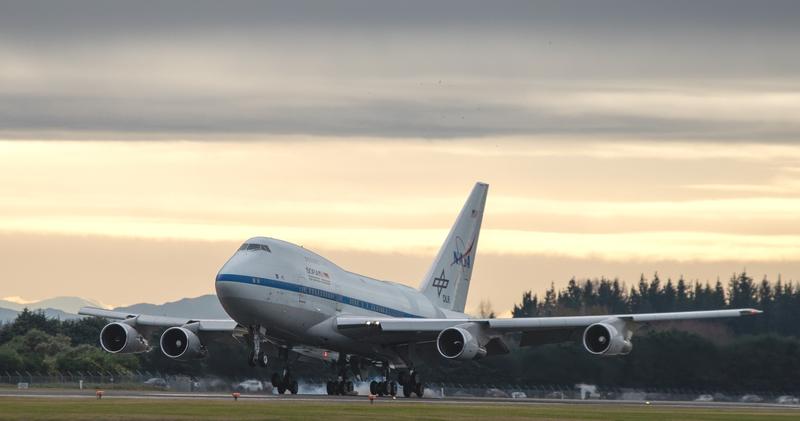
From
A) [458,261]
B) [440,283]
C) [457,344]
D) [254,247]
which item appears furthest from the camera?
[458,261]

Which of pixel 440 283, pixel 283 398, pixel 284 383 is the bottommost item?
pixel 283 398

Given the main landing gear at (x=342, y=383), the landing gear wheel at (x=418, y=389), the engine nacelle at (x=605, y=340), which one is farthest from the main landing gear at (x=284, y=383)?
the engine nacelle at (x=605, y=340)

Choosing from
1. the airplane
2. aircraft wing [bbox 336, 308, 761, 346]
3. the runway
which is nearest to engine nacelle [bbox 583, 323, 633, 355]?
the airplane

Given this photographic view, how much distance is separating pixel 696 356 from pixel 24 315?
57.1 meters

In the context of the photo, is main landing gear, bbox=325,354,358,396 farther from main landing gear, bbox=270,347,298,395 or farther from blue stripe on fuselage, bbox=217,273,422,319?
blue stripe on fuselage, bbox=217,273,422,319

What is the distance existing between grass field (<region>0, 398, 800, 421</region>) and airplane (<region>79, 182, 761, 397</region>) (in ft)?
37.3

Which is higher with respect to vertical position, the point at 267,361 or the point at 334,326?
the point at 334,326

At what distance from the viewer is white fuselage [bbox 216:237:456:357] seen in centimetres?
7338

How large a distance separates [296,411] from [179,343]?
29.7 meters

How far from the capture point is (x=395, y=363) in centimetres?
8331

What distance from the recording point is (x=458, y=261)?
9794cm

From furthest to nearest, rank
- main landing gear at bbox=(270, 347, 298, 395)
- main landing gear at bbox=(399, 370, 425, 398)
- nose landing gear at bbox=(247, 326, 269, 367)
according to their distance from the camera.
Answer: main landing gear at bbox=(399, 370, 425, 398) < main landing gear at bbox=(270, 347, 298, 395) < nose landing gear at bbox=(247, 326, 269, 367)

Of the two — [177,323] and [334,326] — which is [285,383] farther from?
[177,323]

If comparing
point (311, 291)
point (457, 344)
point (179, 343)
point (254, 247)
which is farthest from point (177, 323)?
point (457, 344)
